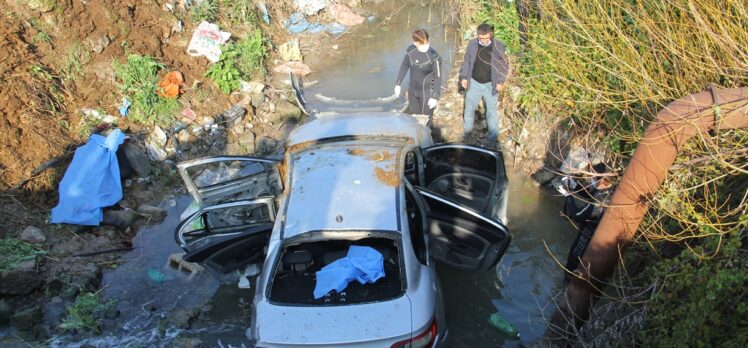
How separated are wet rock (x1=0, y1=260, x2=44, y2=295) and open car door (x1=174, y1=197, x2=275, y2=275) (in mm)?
1783

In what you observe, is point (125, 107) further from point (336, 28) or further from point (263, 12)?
point (336, 28)

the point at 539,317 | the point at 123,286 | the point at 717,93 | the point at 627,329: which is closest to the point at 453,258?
the point at 539,317

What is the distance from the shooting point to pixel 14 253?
633 cm

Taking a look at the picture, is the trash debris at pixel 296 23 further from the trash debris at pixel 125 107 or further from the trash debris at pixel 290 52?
the trash debris at pixel 125 107

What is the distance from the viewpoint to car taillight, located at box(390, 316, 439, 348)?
13.5 feet

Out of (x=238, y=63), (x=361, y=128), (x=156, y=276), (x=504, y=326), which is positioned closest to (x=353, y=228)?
(x=361, y=128)

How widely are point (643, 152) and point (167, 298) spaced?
5206 millimetres

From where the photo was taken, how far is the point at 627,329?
416 cm

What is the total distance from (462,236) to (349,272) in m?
1.47

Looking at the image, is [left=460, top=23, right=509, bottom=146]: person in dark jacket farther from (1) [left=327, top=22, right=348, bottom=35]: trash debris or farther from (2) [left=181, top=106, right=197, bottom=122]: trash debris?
(1) [left=327, top=22, right=348, bottom=35]: trash debris

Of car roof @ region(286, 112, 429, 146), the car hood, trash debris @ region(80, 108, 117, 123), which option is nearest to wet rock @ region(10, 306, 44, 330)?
the car hood

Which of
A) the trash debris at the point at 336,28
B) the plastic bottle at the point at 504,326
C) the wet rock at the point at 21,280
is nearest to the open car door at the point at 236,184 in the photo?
the wet rock at the point at 21,280

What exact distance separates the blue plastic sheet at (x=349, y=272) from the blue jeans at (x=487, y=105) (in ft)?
12.9

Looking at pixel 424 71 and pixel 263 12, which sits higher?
pixel 424 71
